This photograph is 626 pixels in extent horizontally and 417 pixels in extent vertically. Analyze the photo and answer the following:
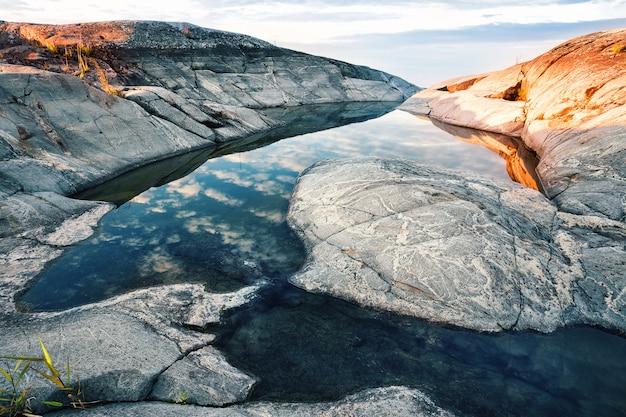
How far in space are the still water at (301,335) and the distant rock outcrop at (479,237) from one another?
28 centimetres

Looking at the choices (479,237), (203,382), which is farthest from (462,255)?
(203,382)

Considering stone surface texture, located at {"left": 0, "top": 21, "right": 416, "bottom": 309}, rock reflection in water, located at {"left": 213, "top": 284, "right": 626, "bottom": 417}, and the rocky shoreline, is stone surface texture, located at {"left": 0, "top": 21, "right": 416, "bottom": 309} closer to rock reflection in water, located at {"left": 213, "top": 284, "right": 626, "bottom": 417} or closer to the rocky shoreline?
the rocky shoreline

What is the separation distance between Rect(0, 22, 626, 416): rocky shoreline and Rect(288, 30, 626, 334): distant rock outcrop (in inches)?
1.0

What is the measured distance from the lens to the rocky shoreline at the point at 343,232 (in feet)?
11.3

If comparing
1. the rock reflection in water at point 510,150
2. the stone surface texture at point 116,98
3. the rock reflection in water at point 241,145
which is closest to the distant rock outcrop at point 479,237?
the rock reflection in water at point 510,150

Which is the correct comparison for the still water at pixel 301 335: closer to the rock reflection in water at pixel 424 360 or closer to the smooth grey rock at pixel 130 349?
the rock reflection in water at pixel 424 360

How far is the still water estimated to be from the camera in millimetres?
3568

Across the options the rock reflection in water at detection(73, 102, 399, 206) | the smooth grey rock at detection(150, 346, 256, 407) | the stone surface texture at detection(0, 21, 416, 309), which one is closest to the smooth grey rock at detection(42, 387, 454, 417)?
the smooth grey rock at detection(150, 346, 256, 407)

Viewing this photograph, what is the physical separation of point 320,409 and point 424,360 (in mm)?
1316

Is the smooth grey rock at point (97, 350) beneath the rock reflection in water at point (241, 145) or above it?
beneath

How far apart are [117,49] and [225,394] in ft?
62.1

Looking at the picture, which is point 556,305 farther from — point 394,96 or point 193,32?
point 394,96

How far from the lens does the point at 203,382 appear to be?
3365 millimetres

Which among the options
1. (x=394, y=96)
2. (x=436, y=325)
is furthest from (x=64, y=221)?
(x=394, y=96)
